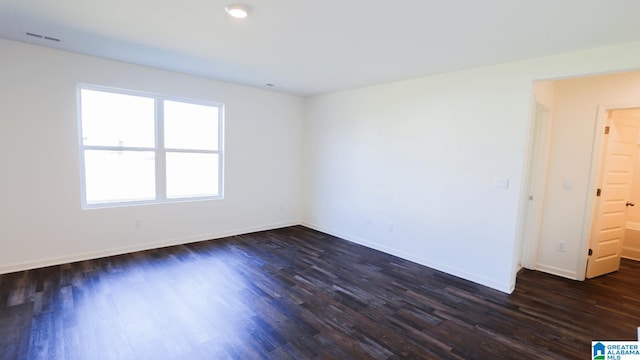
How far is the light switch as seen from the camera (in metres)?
3.20

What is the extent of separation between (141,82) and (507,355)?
4938 millimetres

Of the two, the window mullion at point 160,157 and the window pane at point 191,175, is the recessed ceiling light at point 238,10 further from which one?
the window pane at point 191,175

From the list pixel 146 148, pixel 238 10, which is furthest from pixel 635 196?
pixel 146 148

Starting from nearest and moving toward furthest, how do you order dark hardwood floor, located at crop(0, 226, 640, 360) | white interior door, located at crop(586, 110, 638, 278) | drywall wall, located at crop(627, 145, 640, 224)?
dark hardwood floor, located at crop(0, 226, 640, 360) < white interior door, located at crop(586, 110, 638, 278) < drywall wall, located at crop(627, 145, 640, 224)

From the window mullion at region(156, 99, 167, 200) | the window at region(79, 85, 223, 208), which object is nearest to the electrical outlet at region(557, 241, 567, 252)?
the window at region(79, 85, 223, 208)

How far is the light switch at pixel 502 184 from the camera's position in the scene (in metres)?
3.20

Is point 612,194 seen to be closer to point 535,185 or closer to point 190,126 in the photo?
point 535,185

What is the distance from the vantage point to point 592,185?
11.7 feet

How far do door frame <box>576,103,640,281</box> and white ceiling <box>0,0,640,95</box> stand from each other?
1.34m

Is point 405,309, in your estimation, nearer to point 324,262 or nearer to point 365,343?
point 365,343

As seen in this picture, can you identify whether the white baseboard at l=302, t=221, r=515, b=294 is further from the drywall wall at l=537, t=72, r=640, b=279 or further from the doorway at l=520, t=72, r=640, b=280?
the drywall wall at l=537, t=72, r=640, b=279

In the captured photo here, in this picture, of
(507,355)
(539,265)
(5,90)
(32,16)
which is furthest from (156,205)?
(539,265)

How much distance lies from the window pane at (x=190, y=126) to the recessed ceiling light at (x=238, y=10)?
2.59m

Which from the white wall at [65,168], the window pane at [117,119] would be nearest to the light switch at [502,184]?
the white wall at [65,168]
